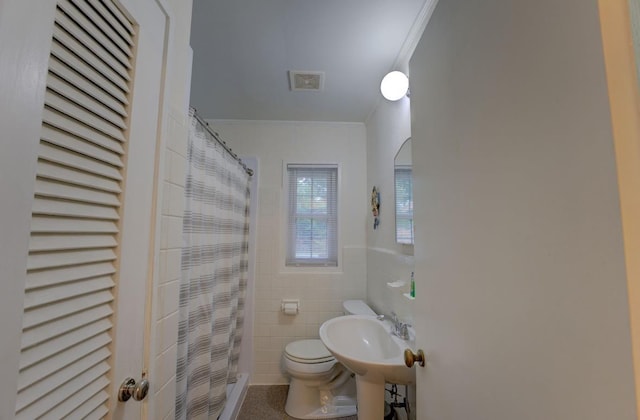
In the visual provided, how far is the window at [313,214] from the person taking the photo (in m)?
2.57

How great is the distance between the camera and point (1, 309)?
370 mm

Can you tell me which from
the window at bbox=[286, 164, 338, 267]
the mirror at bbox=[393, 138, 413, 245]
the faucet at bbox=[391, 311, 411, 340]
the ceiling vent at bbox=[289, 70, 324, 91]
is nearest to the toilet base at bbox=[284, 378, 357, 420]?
the faucet at bbox=[391, 311, 411, 340]

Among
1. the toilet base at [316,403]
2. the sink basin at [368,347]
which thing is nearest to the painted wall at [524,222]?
the sink basin at [368,347]

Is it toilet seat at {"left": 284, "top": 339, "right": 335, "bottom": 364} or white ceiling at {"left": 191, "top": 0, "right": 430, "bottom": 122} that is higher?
white ceiling at {"left": 191, "top": 0, "right": 430, "bottom": 122}

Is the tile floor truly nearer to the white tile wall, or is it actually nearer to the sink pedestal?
the sink pedestal

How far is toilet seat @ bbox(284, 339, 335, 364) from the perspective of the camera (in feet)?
6.12

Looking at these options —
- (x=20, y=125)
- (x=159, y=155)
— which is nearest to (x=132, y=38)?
(x=159, y=155)

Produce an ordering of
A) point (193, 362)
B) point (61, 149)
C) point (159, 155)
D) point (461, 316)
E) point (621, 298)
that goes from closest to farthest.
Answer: point (621, 298) → point (61, 149) → point (461, 316) → point (159, 155) → point (193, 362)

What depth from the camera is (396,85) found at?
158 centimetres

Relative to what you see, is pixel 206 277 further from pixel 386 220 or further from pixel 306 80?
pixel 306 80

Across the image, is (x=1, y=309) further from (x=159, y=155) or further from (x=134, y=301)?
(x=159, y=155)

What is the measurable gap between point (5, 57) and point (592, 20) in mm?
794

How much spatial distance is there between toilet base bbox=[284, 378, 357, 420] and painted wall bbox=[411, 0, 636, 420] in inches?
55.2

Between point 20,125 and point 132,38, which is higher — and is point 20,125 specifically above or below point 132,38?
below
